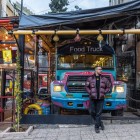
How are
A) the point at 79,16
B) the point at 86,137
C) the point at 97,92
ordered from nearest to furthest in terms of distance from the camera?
1. the point at 86,137
2. the point at 97,92
3. the point at 79,16

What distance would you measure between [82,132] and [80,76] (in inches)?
88.0

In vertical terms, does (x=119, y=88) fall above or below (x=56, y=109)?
above

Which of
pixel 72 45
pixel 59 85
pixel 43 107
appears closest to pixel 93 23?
pixel 72 45

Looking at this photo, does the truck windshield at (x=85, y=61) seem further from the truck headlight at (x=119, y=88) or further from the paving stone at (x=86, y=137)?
the paving stone at (x=86, y=137)

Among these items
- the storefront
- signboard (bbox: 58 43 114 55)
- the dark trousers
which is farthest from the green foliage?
the dark trousers

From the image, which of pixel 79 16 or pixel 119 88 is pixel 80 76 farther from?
pixel 79 16

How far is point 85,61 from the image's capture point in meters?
12.5

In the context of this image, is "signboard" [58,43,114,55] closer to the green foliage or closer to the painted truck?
the painted truck

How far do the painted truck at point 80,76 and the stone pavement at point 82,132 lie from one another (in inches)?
32.9

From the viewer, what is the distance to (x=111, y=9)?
1053cm

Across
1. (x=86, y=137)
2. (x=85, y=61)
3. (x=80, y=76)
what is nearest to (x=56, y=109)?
(x=80, y=76)

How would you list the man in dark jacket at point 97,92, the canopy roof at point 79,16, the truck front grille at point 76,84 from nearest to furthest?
the man in dark jacket at point 97,92 < the canopy roof at point 79,16 < the truck front grille at point 76,84

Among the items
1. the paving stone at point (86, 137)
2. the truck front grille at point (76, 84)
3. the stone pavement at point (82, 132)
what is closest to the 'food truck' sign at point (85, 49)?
the truck front grille at point (76, 84)

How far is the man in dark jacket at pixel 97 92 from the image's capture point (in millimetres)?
10008
